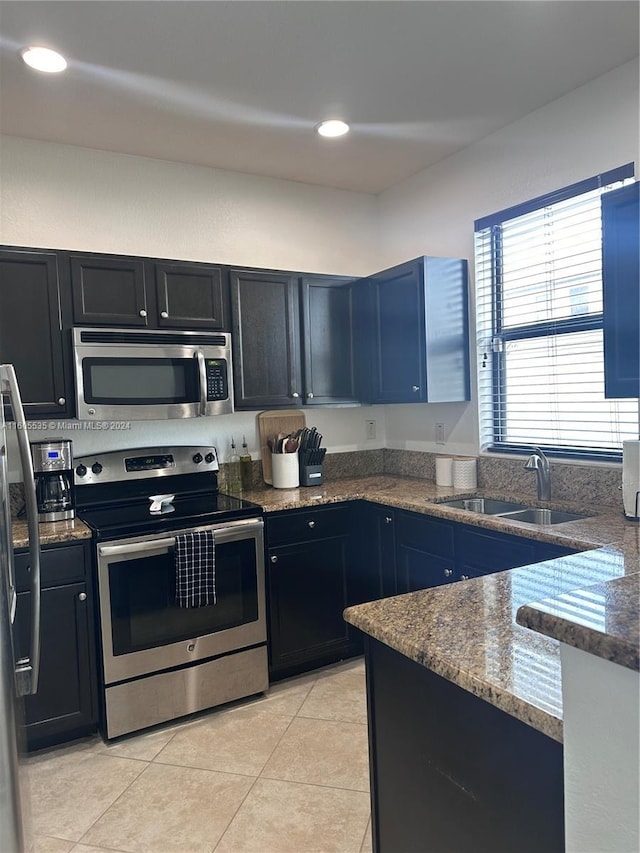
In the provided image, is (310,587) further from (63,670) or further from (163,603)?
(63,670)

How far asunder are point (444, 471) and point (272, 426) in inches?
41.3

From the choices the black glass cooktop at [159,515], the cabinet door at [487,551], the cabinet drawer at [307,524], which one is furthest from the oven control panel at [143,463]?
the cabinet door at [487,551]

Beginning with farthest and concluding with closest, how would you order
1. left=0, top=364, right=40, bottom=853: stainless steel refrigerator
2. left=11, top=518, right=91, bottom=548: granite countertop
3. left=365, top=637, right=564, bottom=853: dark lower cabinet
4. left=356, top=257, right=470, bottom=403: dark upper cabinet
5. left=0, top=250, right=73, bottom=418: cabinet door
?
1. left=356, top=257, right=470, bottom=403: dark upper cabinet
2. left=0, top=250, right=73, bottom=418: cabinet door
3. left=11, top=518, right=91, bottom=548: granite countertop
4. left=0, top=364, right=40, bottom=853: stainless steel refrigerator
5. left=365, top=637, right=564, bottom=853: dark lower cabinet

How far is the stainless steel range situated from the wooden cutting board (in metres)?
0.46

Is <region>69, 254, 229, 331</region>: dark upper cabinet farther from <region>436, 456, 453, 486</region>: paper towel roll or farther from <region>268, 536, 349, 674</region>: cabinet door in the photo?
<region>436, 456, 453, 486</region>: paper towel roll

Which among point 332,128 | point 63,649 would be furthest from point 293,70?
point 63,649

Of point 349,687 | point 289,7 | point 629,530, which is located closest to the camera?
point 289,7

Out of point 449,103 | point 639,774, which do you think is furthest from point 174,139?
point 639,774

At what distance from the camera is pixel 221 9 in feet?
6.51

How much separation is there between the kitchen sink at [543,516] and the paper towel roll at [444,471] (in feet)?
1.73

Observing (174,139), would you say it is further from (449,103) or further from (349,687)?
(349,687)

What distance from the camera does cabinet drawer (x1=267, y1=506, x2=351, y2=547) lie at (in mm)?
2969

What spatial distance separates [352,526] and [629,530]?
1416mm

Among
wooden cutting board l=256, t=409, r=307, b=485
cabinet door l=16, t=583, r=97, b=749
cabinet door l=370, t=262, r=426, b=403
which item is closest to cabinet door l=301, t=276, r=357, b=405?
cabinet door l=370, t=262, r=426, b=403
